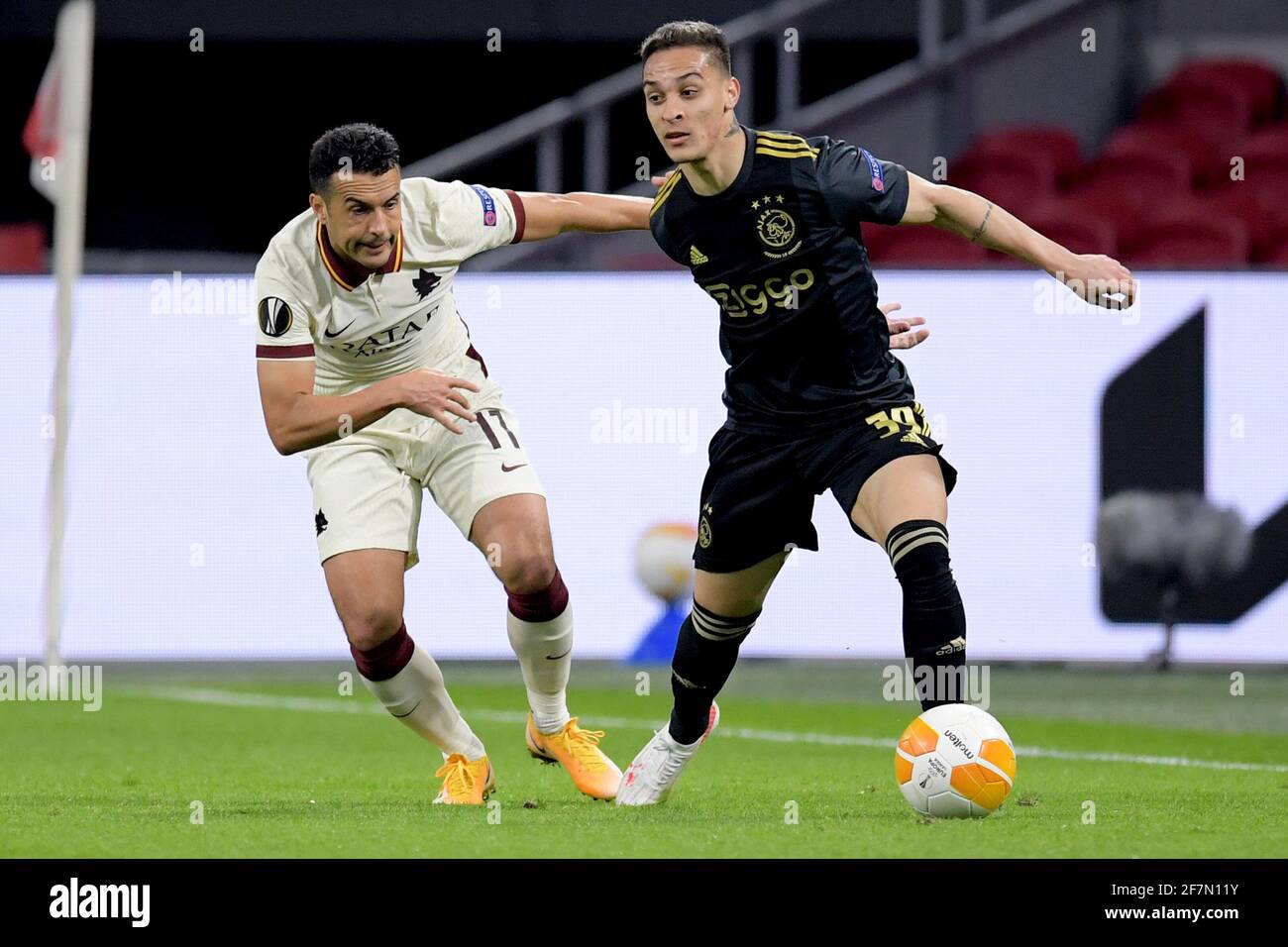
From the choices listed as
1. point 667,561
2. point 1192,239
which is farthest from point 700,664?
→ point 1192,239

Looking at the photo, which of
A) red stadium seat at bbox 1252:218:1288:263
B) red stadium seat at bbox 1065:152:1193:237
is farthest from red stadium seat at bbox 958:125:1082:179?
red stadium seat at bbox 1252:218:1288:263

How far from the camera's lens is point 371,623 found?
6.32 m

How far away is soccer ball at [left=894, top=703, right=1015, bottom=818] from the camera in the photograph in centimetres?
550

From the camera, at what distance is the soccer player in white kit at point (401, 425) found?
6188mm

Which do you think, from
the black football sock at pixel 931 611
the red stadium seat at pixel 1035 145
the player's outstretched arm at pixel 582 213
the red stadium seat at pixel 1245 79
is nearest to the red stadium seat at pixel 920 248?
the red stadium seat at pixel 1035 145

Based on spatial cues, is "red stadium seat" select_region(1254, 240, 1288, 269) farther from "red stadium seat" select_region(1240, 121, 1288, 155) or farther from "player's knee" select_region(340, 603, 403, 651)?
"player's knee" select_region(340, 603, 403, 651)

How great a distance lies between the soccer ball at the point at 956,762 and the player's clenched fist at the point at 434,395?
146cm

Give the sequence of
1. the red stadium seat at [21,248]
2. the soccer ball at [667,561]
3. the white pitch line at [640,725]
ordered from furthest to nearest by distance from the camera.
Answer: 1. the red stadium seat at [21,248]
2. the soccer ball at [667,561]
3. the white pitch line at [640,725]

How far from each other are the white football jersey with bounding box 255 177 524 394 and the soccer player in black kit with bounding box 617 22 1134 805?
83cm

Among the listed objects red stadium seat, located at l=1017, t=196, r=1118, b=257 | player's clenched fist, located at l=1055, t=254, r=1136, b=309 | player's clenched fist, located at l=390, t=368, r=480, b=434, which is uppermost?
red stadium seat, located at l=1017, t=196, r=1118, b=257

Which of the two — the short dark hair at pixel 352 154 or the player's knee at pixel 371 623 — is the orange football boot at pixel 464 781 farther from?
the short dark hair at pixel 352 154

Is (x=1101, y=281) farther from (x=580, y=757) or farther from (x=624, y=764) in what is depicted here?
(x=624, y=764)

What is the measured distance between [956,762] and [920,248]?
9459mm
